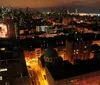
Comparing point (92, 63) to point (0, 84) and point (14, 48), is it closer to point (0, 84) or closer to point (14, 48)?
point (14, 48)

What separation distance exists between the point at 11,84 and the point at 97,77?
71.9 ft

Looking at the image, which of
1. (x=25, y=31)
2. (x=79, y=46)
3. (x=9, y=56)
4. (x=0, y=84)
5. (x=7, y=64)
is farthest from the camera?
(x=25, y=31)

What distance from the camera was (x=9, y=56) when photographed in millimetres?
33500

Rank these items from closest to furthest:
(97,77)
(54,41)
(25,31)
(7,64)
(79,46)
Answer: (7,64) < (97,77) < (79,46) < (54,41) < (25,31)

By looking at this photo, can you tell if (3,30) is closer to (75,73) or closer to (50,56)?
(50,56)

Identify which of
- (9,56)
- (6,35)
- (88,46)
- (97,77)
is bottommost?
(97,77)

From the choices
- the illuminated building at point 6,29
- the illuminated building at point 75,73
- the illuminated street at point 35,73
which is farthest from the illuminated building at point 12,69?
the illuminated street at point 35,73

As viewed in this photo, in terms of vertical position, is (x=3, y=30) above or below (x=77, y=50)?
above

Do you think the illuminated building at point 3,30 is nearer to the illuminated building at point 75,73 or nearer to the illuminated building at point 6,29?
the illuminated building at point 6,29

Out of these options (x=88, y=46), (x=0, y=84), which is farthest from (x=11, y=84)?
(x=88, y=46)

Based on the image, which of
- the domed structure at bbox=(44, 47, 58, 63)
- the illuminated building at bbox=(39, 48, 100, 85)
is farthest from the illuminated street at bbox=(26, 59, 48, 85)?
the illuminated building at bbox=(39, 48, 100, 85)

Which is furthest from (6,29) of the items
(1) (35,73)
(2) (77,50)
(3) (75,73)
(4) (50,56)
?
(2) (77,50)

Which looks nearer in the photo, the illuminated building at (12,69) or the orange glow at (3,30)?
the illuminated building at (12,69)

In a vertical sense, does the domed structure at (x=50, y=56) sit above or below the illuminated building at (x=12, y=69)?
below
